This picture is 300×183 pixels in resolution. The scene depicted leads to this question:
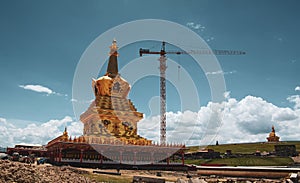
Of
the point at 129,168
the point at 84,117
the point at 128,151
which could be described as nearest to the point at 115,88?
the point at 84,117

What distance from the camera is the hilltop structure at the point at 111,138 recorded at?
115ft

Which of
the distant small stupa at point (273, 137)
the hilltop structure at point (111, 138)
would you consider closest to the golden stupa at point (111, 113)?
the hilltop structure at point (111, 138)

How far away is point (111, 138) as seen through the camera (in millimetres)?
41625

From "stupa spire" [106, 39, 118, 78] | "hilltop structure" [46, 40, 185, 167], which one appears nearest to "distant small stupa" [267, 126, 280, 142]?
"hilltop structure" [46, 40, 185, 167]

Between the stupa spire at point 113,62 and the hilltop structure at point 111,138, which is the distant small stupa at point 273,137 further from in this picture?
the stupa spire at point 113,62

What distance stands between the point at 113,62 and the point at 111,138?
1798 cm

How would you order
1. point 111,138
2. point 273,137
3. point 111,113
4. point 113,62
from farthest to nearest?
1. point 273,137
2. point 113,62
3. point 111,113
4. point 111,138

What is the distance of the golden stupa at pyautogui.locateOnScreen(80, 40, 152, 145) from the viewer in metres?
43.2

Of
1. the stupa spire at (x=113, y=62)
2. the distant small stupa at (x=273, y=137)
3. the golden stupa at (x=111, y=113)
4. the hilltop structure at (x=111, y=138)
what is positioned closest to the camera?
the hilltop structure at (x=111, y=138)

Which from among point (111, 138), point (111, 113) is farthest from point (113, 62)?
point (111, 138)

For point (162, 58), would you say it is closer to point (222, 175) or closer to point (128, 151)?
point (128, 151)

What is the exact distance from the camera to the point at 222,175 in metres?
28.3

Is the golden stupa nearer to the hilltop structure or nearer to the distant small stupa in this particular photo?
the hilltop structure

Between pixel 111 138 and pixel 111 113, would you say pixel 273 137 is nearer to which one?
pixel 111 113
